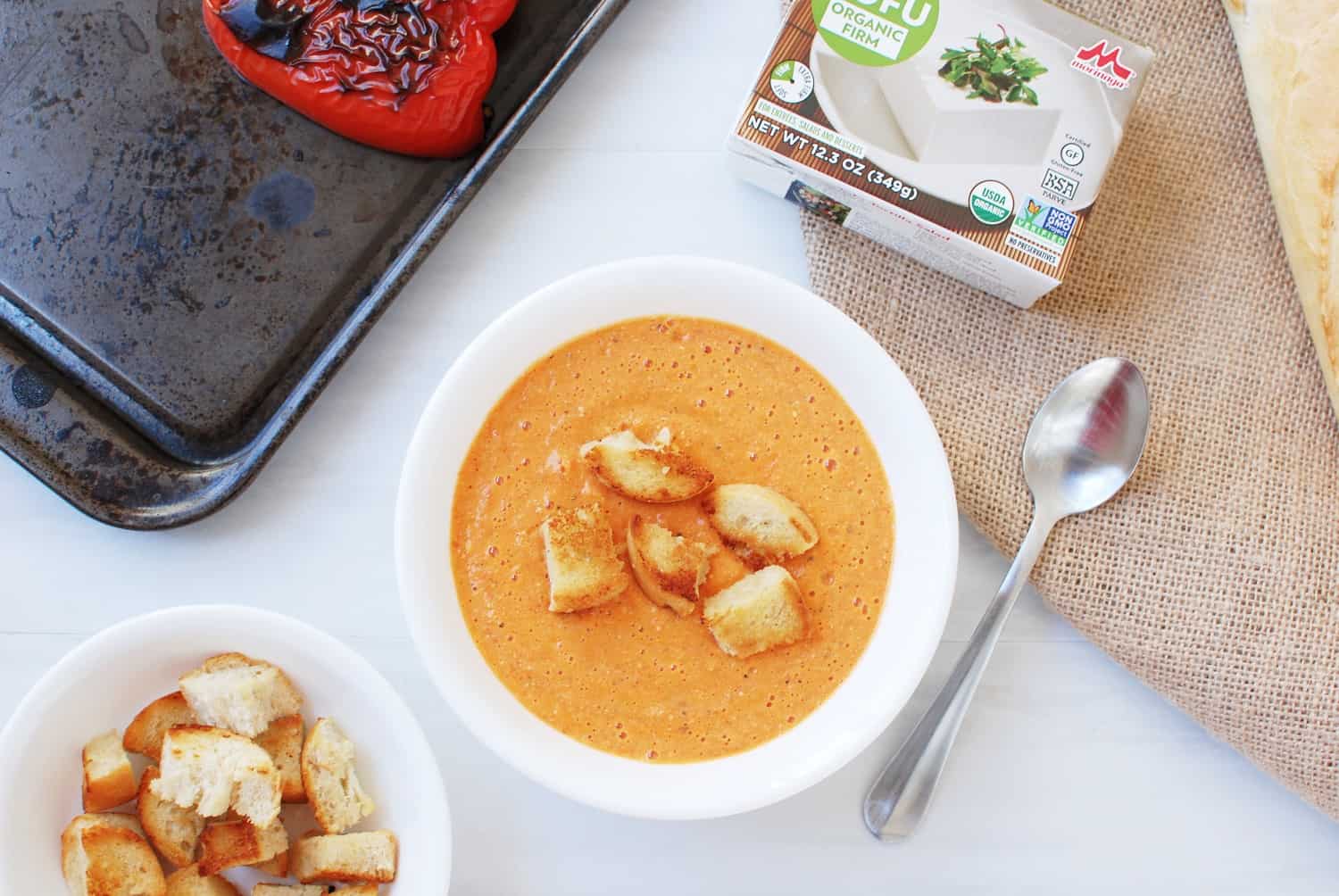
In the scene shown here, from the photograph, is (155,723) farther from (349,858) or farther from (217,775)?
(349,858)

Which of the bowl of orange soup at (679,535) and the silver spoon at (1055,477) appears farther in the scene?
the silver spoon at (1055,477)

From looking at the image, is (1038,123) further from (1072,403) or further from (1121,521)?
(1121,521)

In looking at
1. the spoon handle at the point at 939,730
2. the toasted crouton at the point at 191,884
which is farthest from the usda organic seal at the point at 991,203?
the toasted crouton at the point at 191,884

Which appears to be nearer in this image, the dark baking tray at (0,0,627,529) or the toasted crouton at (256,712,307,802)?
the toasted crouton at (256,712,307,802)

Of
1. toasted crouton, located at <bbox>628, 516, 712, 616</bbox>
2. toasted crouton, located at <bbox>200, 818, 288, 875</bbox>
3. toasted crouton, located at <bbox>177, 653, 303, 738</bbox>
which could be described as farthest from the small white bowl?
toasted crouton, located at <bbox>628, 516, 712, 616</bbox>

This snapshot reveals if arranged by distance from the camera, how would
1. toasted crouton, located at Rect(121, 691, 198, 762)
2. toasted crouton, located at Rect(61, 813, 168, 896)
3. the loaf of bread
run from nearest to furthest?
toasted crouton, located at Rect(61, 813, 168, 896) < toasted crouton, located at Rect(121, 691, 198, 762) < the loaf of bread

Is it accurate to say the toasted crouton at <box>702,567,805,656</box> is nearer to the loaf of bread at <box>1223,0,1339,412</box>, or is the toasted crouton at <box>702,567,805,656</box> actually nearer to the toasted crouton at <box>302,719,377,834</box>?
the toasted crouton at <box>302,719,377,834</box>

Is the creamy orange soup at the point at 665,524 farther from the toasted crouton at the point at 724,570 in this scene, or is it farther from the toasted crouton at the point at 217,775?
the toasted crouton at the point at 217,775
